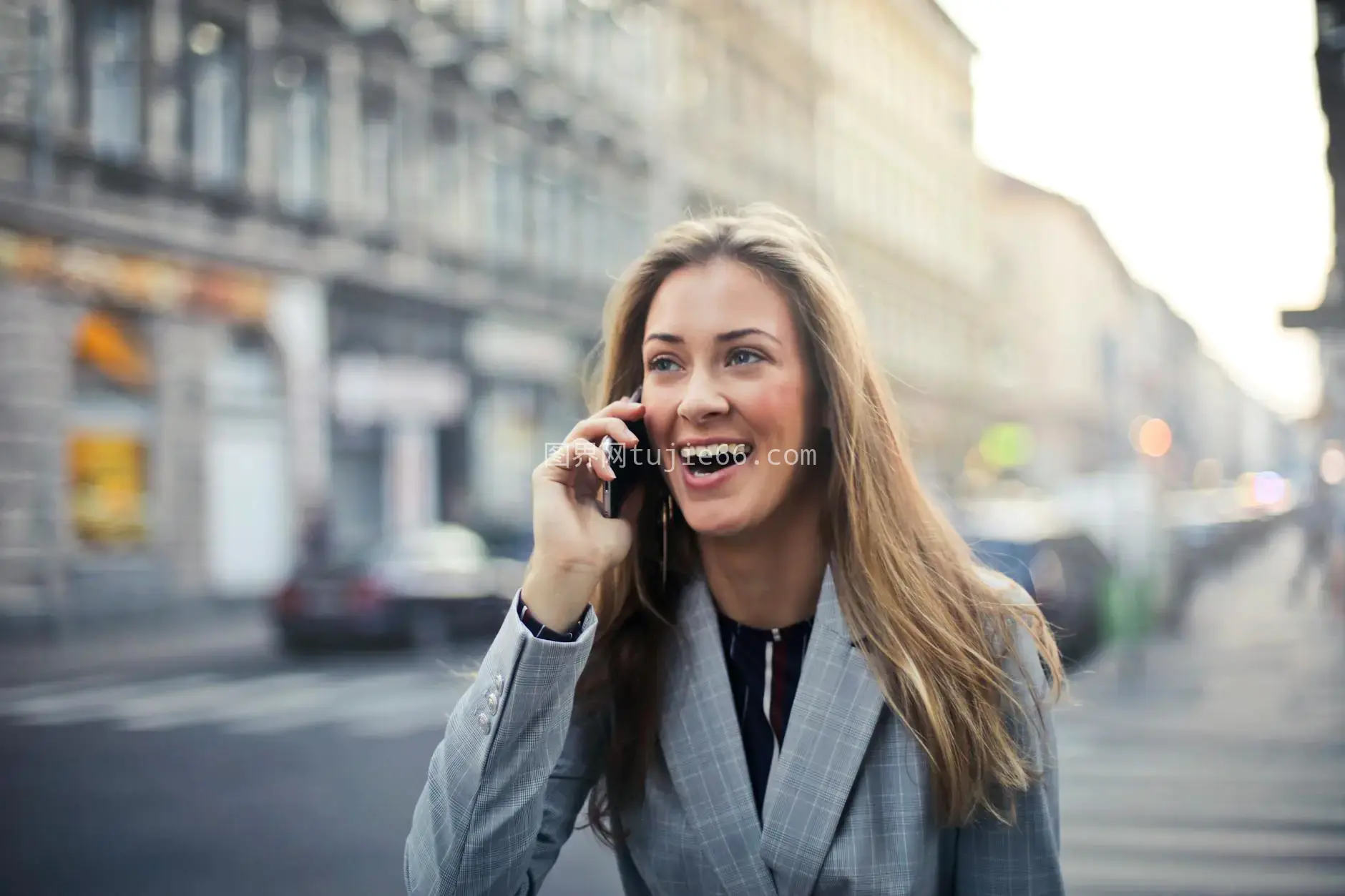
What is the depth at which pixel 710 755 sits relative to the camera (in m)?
2.01

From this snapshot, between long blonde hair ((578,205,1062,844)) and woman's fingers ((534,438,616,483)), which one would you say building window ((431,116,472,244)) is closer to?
long blonde hair ((578,205,1062,844))

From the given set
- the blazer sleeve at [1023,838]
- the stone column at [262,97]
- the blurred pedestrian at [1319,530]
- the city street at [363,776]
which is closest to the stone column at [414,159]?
the stone column at [262,97]

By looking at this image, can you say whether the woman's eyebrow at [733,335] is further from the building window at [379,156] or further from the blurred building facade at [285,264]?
the building window at [379,156]

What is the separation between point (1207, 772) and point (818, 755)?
6899mm

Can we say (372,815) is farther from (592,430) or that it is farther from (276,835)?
(592,430)

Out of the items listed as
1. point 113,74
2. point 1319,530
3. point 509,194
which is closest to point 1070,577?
point 1319,530

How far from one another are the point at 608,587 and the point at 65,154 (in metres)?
16.2

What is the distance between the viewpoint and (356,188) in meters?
21.6

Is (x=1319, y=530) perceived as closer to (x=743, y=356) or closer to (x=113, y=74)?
(x=743, y=356)

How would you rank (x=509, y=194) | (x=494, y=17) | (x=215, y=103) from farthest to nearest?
(x=509, y=194), (x=494, y=17), (x=215, y=103)

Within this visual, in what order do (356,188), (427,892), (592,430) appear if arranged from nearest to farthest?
1. (427,892)
2. (592,430)
3. (356,188)

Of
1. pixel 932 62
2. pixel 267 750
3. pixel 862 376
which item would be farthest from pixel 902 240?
pixel 862 376

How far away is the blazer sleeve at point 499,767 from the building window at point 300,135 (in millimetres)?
19596

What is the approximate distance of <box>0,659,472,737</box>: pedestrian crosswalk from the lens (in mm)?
9859
